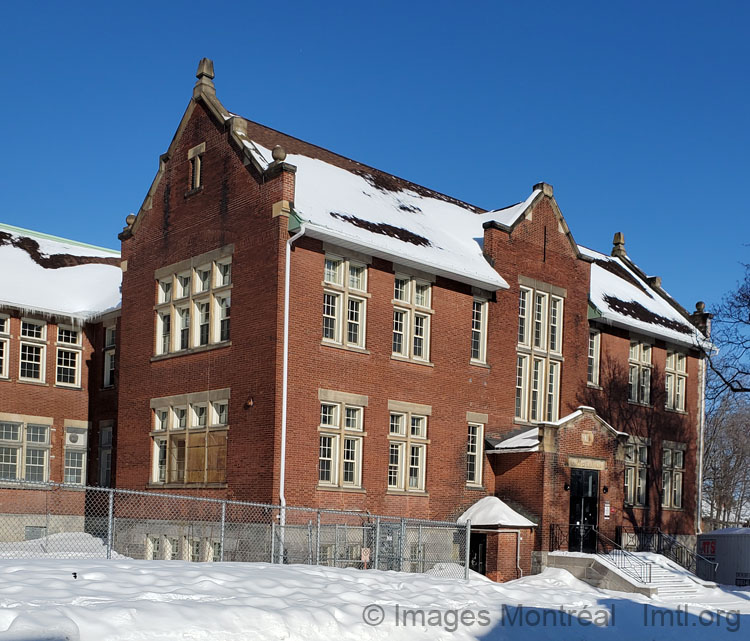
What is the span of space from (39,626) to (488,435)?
20579mm

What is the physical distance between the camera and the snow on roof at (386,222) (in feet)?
88.8

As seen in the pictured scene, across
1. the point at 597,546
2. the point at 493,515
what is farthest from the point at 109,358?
the point at 597,546

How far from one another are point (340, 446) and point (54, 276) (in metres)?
16.6

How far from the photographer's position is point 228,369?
90.2 ft

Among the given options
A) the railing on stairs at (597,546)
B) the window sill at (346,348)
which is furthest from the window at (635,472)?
the window sill at (346,348)

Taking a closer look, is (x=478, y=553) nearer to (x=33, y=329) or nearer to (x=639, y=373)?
(x=639, y=373)

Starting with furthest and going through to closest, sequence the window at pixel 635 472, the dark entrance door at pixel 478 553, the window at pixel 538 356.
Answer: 1. the window at pixel 635 472
2. the window at pixel 538 356
3. the dark entrance door at pixel 478 553

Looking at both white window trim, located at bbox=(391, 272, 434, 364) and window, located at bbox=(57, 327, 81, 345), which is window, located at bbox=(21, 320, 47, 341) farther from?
white window trim, located at bbox=(391, 272, 434, 364)

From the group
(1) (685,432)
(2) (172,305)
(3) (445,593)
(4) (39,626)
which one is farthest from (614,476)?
(4) (39,626)

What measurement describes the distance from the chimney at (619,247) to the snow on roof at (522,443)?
702 inches

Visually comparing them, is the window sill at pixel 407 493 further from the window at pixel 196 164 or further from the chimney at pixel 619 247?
the chimney at pixel 619 247

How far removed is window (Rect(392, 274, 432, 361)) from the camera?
2895 centimetres

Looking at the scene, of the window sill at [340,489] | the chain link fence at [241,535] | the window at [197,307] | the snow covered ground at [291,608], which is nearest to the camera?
the snow covered ground at [291,608]

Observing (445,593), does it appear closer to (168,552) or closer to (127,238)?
(168,552)
